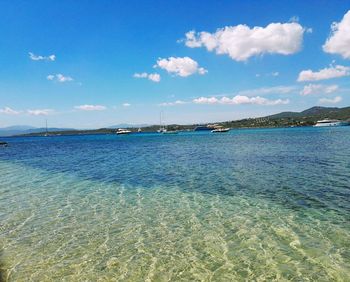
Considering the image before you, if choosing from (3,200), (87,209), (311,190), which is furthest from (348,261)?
(3,200)

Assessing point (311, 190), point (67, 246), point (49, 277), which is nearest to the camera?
point (49, 277)

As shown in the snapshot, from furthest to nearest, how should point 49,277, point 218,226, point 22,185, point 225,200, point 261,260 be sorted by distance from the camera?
point 22,185 < point 225,200 < point 218,226 < point 261,260 < point 49,277

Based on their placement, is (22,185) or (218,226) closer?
(218,226)

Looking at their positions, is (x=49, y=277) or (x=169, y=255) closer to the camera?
(x=49, y=277)

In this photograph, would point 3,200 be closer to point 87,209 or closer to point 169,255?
point 87,209

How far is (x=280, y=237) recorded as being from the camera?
46.1 feet

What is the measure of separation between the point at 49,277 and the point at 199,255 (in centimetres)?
547

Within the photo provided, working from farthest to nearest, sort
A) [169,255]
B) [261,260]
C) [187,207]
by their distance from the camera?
[187,207], [169,255], [261,260]

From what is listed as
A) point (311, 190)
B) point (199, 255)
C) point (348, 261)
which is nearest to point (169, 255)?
point (199, 255)

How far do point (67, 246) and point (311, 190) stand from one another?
17.4 meters

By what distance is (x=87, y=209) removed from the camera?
20.4 meters

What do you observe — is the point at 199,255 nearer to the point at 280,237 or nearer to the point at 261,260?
the point at 261,260

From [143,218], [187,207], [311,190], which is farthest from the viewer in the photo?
[311,190]

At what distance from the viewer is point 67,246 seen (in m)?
13.9
